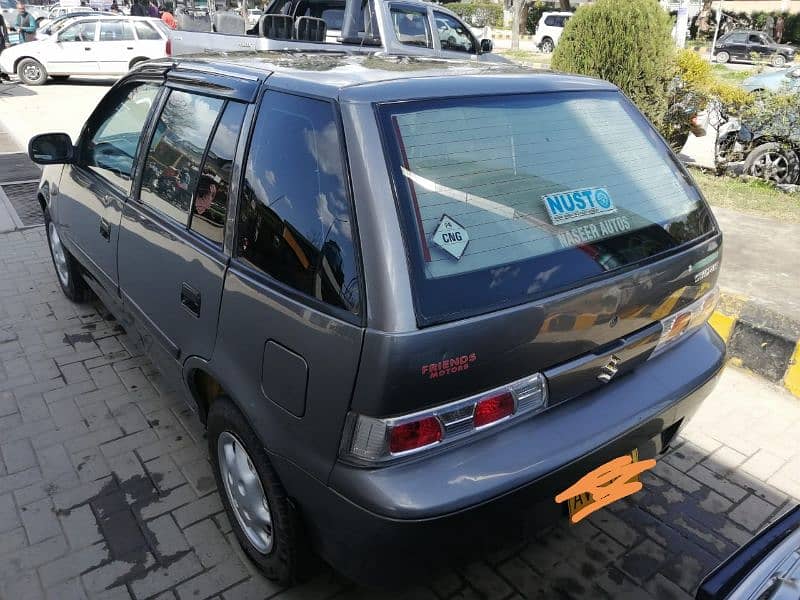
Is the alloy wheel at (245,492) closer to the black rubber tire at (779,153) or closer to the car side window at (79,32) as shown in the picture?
the black rubber tire at (779,153)

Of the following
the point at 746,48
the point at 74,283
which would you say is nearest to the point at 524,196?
the point at 74,283

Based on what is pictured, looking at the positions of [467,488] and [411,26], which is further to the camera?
[411,26]

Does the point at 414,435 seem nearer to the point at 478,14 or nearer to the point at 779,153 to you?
the point at 779,153

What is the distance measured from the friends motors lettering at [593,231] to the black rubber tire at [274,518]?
3.94 feet

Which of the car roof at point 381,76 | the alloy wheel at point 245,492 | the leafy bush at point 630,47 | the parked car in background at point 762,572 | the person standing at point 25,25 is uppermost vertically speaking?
the person standing at point 25,25

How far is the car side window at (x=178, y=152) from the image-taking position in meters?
2.42

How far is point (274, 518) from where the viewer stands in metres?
2.06

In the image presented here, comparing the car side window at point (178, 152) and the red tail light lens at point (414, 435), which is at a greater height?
the car side window at point (178, 152)

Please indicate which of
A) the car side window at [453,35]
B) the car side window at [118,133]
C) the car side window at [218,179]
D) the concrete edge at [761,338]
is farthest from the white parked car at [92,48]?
the concrete edge at [761,338]

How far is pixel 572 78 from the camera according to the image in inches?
95.9

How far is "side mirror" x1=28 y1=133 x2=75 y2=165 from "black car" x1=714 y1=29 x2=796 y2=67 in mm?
30826

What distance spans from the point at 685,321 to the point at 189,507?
217 centimetres

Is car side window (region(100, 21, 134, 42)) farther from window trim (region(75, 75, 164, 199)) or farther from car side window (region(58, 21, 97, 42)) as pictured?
window trim (region(75, 75, 164, 199))

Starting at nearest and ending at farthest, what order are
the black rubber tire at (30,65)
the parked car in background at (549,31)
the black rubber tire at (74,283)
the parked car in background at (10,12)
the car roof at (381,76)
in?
the car roof at (381,76)
the black rubber tire at (74,283)
the black rubber tire at (30,65)
the parked car in background at (10,12)
the parked car in background at (549,31)
